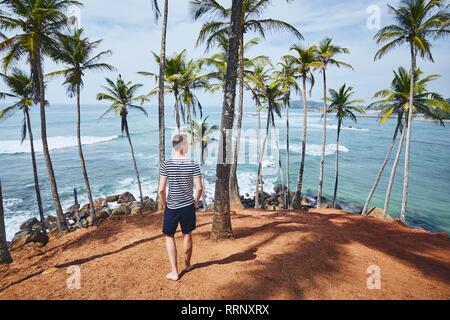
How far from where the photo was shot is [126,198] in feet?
83.1

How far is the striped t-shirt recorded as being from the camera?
409cm

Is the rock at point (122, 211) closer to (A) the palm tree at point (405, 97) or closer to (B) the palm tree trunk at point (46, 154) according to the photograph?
(B) the palm tree trunk at point (46, 154)

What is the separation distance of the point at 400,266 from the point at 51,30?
14909 mm

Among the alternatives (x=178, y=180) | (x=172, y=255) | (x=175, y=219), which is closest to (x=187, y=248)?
(x=172, y=255)

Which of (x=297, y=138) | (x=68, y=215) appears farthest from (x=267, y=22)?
(x=297, y=138)

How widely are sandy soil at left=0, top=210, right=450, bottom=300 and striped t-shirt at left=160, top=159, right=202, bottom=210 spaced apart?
4.96 feet

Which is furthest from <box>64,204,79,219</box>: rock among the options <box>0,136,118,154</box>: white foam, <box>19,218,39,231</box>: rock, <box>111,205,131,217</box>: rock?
<box>0,136,118,154</box>: white foam

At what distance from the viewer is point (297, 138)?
64.0 meters

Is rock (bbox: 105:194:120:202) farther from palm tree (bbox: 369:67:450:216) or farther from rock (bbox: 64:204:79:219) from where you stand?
palm tree (bbox: 369:67:450:216)

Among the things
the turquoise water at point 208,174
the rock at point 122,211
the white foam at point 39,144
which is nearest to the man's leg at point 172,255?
the turquoise water at point 208,174

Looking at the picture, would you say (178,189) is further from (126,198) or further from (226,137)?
(126,198)

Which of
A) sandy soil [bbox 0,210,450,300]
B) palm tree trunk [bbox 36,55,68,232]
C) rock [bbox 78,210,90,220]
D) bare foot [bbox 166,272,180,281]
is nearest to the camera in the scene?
sandy soil [bbox 0,210,450,300]

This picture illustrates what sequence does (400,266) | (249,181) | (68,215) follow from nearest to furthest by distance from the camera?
(400,266)
(68,215)
(249,181)
